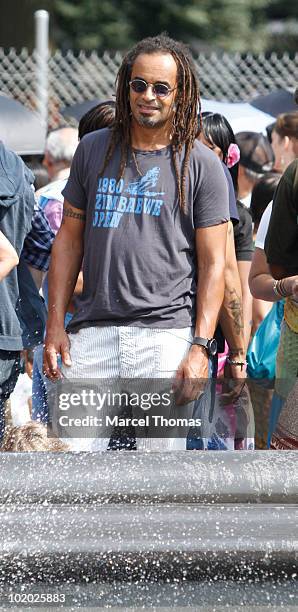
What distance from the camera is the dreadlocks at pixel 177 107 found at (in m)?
3.62

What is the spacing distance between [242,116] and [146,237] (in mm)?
4091

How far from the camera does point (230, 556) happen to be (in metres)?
2.23

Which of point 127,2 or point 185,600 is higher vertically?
point 185,600

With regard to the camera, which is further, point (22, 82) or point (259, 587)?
point (22, 82)

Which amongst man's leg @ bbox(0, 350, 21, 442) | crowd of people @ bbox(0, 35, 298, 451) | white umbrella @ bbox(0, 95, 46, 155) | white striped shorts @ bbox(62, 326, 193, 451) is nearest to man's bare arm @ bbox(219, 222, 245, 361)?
crowd of people @ bbox(0, 35, 298, 451)

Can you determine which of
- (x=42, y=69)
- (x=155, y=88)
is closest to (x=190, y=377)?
(x=155, y=88)

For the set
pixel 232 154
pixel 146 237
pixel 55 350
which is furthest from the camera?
pixel 232 154

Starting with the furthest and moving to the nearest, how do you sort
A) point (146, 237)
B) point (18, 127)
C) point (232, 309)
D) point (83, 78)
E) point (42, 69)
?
point (83, 78), point (42, 69), point (18, 127), point (232, 309), point (146, 237)

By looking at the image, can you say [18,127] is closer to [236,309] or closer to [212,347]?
[236,309]

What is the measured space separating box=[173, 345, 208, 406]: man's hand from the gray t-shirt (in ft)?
0.36

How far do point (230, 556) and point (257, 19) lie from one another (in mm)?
33747

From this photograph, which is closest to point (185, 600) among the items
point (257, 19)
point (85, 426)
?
point (85, 426)

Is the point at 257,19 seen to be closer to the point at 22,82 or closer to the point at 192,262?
the point at 22,82

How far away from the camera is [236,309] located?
13.1 ft
